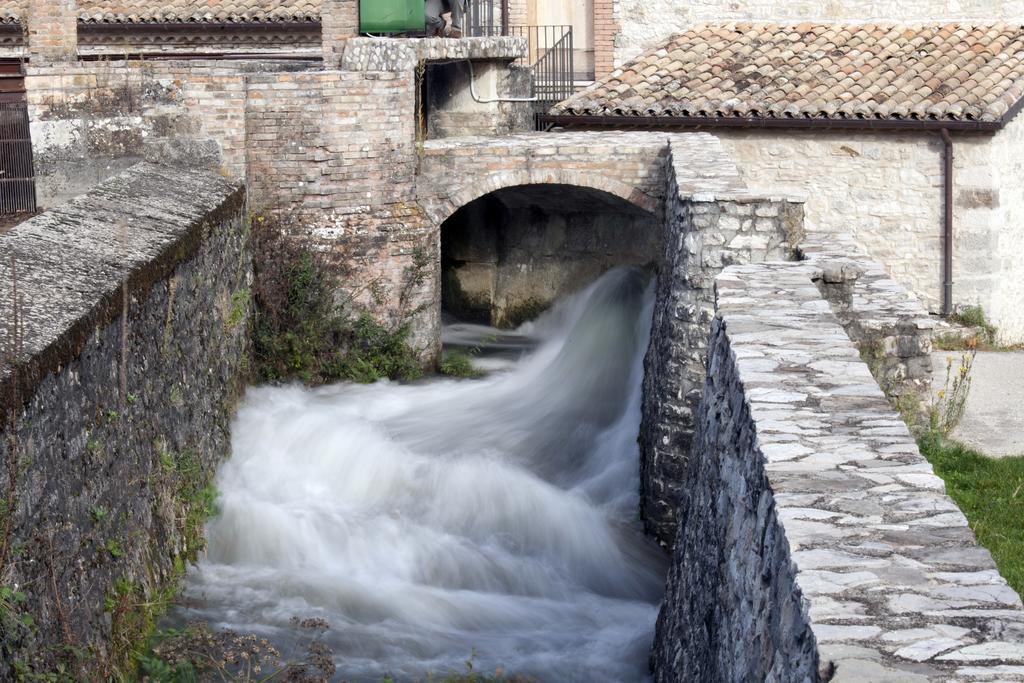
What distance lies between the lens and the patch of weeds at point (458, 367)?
1146 cm

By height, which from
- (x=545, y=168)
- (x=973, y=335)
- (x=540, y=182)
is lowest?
(x=973, y=335)

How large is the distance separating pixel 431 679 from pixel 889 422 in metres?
2.80

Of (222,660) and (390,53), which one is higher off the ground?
(390,53)

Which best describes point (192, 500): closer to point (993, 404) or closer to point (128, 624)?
point (128, 624)

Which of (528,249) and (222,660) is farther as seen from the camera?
(528,249)

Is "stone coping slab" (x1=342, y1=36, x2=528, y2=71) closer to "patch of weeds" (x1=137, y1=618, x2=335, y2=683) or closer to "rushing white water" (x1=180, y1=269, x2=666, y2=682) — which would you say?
"rushing white water" (x1=180, y1=269, x2=666, y2=682)

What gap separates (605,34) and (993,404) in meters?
7.43

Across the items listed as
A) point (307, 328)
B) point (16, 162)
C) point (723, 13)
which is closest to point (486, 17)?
point (723, 13)

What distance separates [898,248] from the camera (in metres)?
13.4

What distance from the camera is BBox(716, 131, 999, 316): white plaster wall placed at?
1312cm

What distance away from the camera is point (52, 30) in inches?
398

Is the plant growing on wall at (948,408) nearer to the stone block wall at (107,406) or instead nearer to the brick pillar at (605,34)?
the stone block wall at (107,406)

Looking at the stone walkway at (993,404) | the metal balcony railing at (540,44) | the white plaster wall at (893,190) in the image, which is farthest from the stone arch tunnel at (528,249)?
the stone walkway at (993,404)

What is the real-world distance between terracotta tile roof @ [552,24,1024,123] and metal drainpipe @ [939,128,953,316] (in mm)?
297
